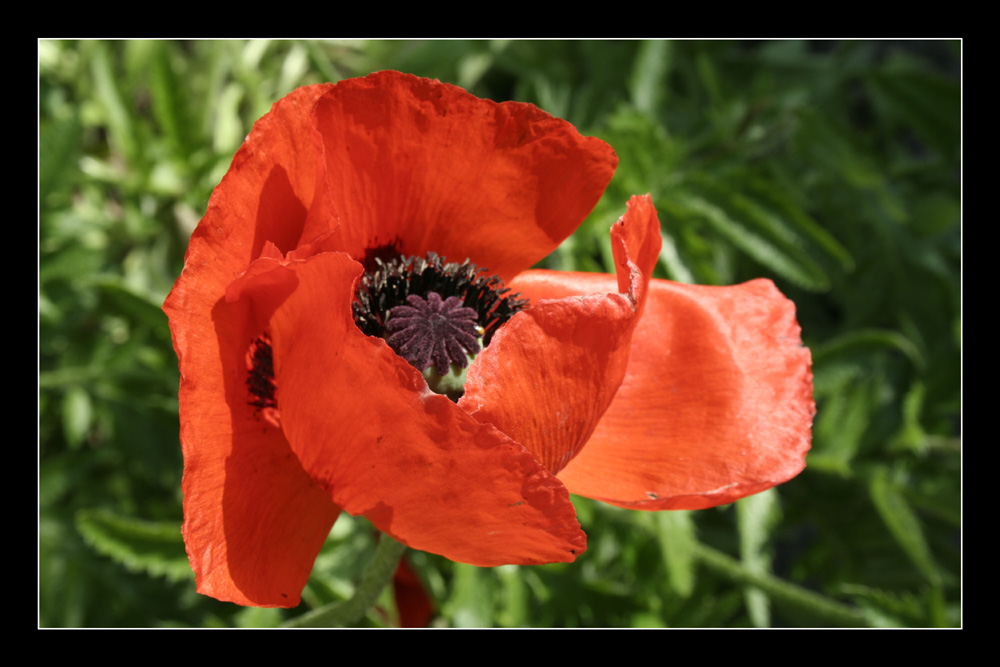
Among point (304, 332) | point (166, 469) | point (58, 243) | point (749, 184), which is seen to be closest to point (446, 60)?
point (749, 184)

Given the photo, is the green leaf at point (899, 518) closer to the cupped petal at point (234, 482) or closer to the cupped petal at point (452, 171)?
the cupped petal at point (452, 171)

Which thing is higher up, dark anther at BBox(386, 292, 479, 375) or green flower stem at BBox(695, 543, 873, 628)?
dark anther at BBox(386, 292, 479, 375)

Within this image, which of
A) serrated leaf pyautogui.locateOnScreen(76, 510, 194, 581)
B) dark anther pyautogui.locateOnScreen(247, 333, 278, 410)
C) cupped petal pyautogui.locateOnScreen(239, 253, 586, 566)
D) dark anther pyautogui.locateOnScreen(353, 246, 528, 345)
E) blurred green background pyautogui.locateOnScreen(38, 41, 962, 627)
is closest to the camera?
cupped petal pyautogui.locateOnScreen(239, 253, 586, 566)

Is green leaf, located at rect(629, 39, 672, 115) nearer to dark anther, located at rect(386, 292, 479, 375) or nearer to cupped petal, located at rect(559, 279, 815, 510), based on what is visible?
cupped petal, located at rect(559, 279, 815, 510)

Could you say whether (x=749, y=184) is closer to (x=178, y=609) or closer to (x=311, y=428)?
(x=311, y=428)

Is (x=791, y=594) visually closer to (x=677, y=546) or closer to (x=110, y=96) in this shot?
(x=677, y=546)

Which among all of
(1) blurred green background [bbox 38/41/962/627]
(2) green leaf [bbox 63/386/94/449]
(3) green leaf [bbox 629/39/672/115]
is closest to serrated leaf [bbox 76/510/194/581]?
(1) blurred green background [bbox 38/41/962/627]

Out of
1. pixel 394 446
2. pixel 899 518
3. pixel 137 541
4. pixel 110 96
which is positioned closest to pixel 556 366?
pixel 394 446

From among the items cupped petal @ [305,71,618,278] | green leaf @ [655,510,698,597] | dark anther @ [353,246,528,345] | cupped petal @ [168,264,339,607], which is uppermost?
cupped petal @ [305,71,618,278]
